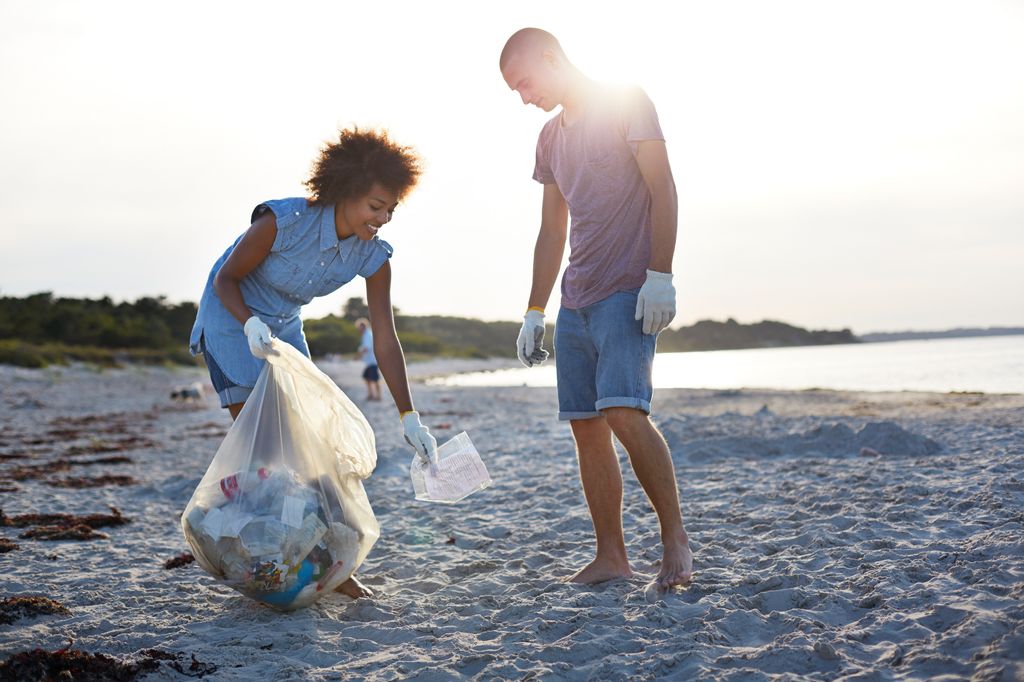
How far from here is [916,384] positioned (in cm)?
1622

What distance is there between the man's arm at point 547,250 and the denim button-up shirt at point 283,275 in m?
0.66

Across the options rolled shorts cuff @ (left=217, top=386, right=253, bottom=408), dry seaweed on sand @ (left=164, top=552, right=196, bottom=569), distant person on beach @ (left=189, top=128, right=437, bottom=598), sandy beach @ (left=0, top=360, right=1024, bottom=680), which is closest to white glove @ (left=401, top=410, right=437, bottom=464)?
distant person on beach @ (left=189, top=128, right=437, bottom=598)

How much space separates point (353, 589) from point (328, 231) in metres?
1.43

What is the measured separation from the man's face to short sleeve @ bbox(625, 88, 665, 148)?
326 millimetres

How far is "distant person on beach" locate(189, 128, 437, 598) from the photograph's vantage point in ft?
9.46

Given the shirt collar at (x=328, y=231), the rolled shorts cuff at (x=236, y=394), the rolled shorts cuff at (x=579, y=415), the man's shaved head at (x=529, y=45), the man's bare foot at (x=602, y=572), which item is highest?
the man's shaved head at (x=529, y=45)

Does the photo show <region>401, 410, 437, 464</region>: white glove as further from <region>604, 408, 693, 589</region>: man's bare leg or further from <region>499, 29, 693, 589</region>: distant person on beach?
<region>604, 408, 693, 589</region>: man's bare leg

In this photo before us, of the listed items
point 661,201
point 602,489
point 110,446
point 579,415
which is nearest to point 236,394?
point 579,415

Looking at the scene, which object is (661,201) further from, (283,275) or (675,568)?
(283,275)

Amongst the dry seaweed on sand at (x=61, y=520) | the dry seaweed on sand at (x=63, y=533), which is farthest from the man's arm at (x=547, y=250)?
the dry seaweed on sand at (x=61, y=520)

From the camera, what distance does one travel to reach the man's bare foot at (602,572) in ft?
9.62

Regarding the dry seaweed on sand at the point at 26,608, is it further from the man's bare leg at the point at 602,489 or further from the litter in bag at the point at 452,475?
the man's bare leg at the point at 602,489

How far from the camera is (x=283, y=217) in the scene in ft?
9.45

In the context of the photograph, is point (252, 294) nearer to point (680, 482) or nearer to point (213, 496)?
point (213, 496)
